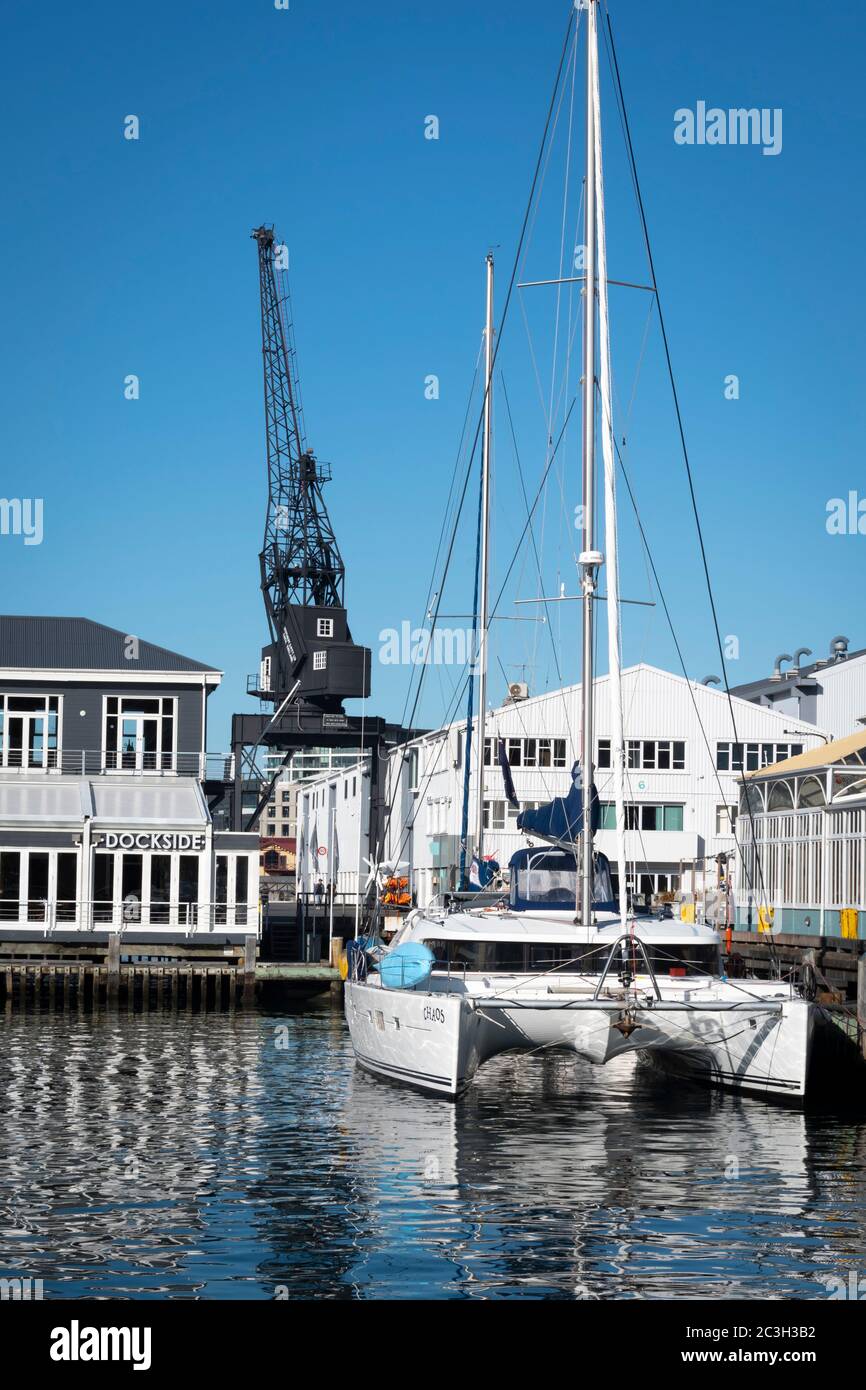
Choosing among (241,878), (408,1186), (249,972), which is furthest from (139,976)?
(408,1186)

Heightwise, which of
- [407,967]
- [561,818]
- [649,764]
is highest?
[649,764]

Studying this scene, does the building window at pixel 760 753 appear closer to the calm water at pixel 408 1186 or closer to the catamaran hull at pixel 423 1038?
the calm water at pixel 408 1186

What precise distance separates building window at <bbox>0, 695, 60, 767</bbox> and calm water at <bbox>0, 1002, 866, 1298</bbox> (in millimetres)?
25266

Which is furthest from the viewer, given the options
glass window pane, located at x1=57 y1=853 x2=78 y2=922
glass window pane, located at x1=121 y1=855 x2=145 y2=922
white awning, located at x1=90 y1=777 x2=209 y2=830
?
white awning, located at x1=90 y1=777 x2=209 y2=830

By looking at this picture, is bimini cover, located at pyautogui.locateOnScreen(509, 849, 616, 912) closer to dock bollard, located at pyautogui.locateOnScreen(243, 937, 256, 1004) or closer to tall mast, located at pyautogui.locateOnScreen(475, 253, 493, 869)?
tall mast, located at pyautogui.locateOnScreen(475, 253, 493, 869)

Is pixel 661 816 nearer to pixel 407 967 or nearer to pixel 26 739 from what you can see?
pixel 26 739

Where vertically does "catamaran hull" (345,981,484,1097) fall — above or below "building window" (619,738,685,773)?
below

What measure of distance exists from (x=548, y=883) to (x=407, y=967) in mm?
4491

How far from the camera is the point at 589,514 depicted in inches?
1051

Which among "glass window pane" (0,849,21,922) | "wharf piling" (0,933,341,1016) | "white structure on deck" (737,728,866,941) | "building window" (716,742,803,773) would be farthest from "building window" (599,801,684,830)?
"glass window pane" (0,849,21,922)

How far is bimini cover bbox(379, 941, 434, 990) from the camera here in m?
25.6

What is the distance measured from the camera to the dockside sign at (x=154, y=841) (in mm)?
47188
